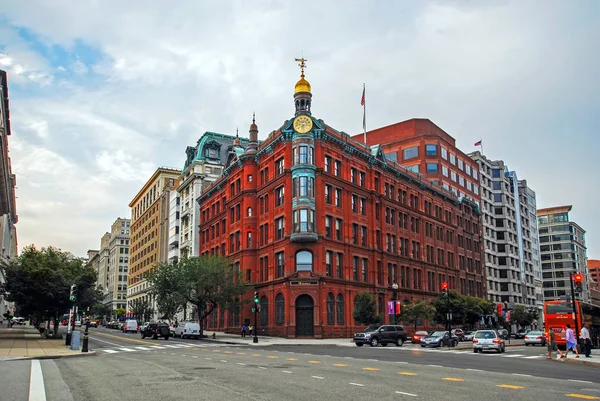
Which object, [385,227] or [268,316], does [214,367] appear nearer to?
[268,316]

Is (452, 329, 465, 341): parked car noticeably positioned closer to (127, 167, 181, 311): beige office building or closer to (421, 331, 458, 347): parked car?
(421, 331, 458, 347): parked car

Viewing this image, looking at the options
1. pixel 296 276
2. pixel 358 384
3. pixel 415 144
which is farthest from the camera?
pixel 415 144

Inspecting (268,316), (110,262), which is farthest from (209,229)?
(110,262)

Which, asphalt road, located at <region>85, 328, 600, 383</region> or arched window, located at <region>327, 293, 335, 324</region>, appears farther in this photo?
arched window, located at <region>327, 293, 335, 324</region>

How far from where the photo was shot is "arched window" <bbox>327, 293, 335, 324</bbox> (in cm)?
5500

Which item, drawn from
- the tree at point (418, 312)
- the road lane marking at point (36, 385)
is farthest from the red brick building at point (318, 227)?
the road lane marking at point (36, 385)

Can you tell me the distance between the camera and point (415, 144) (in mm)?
93812

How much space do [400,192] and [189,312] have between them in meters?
39.9

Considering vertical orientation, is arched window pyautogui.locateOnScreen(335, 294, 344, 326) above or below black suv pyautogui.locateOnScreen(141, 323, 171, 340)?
above

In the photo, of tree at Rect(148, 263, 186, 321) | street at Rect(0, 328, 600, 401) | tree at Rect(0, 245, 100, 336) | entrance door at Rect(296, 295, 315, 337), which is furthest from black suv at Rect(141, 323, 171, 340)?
street at Rect(0, 328, 600, 401)

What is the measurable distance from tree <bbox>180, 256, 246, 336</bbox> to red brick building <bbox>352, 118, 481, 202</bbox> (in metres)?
38.7

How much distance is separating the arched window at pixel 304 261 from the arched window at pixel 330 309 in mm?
3684

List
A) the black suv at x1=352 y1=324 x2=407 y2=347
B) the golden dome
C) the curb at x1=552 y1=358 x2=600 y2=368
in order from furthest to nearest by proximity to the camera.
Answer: the golden dome
the black suv at x1=352 y1=324 x2=407 y2=347
the curb at x1=552 y1=358 x2=600 y2=368

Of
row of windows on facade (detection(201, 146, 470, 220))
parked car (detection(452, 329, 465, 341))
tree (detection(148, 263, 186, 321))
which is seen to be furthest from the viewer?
tree (detection(148, 263, 186, 321))
